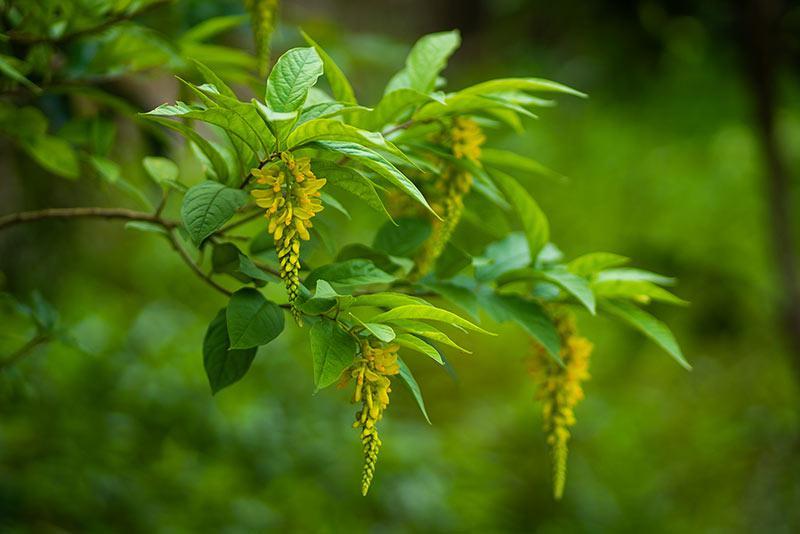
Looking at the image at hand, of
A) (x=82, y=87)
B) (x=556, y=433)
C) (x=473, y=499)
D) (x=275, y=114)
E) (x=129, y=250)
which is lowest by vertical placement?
(x=129, y=250)

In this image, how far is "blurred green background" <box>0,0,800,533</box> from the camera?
66.9 inches

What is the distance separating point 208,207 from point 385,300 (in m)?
0.16

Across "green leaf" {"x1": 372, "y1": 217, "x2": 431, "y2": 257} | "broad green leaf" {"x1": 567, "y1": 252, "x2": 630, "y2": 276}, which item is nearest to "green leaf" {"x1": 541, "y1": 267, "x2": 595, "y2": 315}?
"broad green leaf" {"x1": 567, "y1": 252, "x2": 630, "y2": 276}

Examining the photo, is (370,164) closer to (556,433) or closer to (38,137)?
(556,433)

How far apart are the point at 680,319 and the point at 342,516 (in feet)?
4.62

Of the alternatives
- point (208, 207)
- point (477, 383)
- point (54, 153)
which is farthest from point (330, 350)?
point (477, 383)

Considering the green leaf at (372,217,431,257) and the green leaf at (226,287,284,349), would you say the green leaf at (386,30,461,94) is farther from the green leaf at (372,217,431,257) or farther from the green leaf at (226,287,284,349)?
the green leaf at (226,287,284,349)

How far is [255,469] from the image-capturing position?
1872 millimetres

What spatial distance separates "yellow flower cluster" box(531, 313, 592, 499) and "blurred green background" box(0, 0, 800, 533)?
0.10m

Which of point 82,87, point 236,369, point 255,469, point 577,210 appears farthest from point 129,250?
point 236,369

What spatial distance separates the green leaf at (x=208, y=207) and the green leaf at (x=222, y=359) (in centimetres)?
13

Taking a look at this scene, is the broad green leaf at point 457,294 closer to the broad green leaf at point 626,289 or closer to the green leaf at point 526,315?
the green leaf at point 526,315

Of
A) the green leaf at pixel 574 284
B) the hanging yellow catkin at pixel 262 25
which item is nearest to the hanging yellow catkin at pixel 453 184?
the green leaf at pixel 574 284

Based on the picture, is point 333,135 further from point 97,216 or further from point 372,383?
point 97,216
